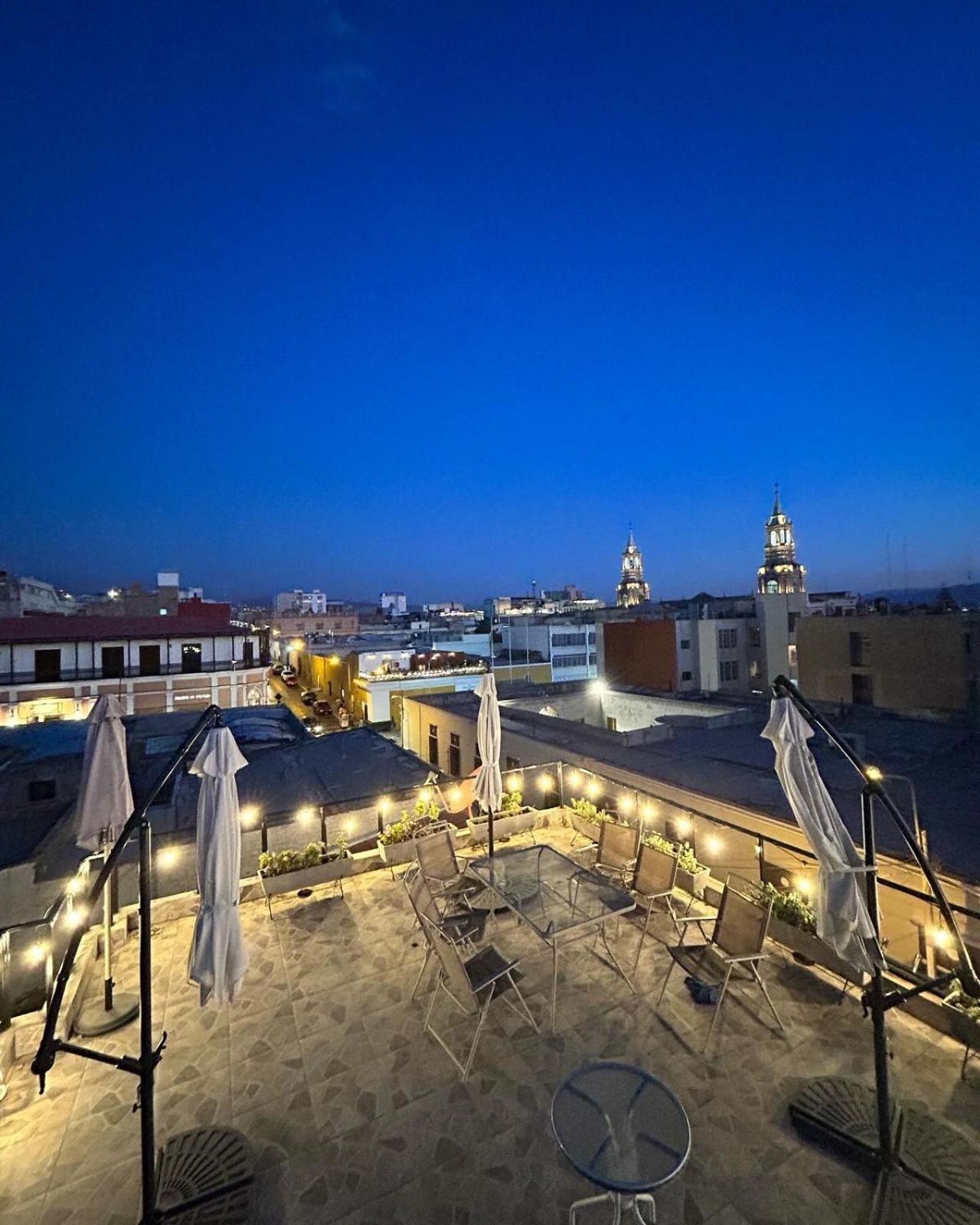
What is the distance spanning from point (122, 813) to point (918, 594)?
180 metres

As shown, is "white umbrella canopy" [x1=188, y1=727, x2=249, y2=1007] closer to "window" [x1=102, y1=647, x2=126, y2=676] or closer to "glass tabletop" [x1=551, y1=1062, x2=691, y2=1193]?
"glass tabletop" [x1=551, y1=1062, x2=691, y2=1193]

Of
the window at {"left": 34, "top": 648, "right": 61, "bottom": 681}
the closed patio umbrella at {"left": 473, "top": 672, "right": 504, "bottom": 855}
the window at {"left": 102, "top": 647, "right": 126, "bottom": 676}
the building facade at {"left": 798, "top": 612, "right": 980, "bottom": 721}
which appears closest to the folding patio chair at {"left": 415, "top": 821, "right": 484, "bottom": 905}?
the closed patio umbrella at {"left": 473, "top": 672, "right": 504, "bottom": 855}

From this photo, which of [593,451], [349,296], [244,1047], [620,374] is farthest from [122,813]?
[593,451]

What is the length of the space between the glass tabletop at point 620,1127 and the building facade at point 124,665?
30.7 m

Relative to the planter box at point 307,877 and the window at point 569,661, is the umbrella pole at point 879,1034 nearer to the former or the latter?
the planter box at point 307,877

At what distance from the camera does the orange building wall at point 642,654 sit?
4125 cm

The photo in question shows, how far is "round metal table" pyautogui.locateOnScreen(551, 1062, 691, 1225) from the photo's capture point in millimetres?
2879

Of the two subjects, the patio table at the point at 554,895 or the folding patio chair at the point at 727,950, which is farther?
the patio table at the point at 554,895

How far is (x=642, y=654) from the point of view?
42.2 m

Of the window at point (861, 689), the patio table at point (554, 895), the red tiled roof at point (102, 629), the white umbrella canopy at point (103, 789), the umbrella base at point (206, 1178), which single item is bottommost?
the window at point (861, 689)

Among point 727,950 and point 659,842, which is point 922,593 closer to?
point 659,842

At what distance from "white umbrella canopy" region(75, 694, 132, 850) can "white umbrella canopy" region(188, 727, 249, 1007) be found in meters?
2.08

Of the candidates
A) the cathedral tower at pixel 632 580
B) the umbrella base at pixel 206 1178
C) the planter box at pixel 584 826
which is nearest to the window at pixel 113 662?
the planter box at pixel 584 826

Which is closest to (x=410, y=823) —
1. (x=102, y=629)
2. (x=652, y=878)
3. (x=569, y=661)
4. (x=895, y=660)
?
(x=652, y=878)
